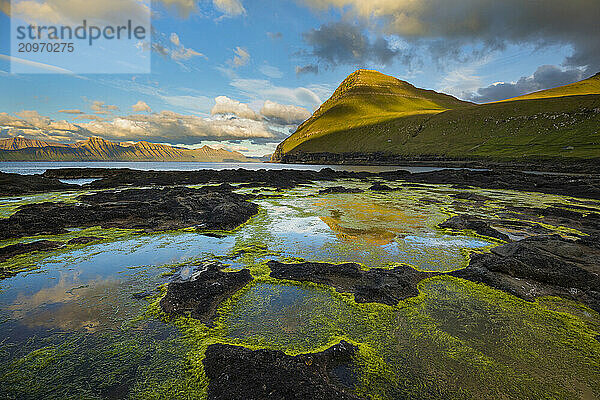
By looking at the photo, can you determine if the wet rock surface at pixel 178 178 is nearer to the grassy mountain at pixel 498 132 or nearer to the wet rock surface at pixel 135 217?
the wet rock surface at pixel 135 217

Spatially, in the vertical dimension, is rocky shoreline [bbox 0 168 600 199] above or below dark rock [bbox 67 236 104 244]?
above

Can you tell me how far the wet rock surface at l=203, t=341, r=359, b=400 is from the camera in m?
3.23

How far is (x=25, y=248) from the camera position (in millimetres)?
9039

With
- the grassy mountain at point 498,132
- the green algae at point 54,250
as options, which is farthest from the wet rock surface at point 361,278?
the grassy mountain at point 498,132

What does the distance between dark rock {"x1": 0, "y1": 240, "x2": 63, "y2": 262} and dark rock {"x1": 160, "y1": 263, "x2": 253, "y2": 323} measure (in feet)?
22.0

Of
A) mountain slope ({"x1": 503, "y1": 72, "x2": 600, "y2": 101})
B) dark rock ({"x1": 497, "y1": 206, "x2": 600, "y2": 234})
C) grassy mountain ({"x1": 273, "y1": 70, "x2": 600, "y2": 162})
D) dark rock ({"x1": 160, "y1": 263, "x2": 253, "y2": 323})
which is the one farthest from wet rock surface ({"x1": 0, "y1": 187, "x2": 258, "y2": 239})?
mountain slope ({"x1": 503, "y1": 72, "x2": 600, "y2": 101})

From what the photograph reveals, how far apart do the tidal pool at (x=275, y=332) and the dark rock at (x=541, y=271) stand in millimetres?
413

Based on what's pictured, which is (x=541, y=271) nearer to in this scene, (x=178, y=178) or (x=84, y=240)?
(x=84, y=240)

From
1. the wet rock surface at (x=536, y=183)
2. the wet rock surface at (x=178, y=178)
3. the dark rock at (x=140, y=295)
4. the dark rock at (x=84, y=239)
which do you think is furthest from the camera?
the wet rock surface at (x=178, y=178)

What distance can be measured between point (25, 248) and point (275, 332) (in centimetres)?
1024

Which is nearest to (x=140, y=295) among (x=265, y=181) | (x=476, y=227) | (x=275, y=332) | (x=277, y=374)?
(x=275, y=332)

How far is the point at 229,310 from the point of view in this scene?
5.62m

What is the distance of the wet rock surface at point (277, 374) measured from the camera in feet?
10.6

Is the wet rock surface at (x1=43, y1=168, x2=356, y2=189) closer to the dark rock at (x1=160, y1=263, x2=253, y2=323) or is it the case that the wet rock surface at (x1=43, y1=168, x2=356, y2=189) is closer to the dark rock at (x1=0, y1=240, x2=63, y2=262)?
the dark rock at (x1=0, y1=240, x2=63, y2=262)
